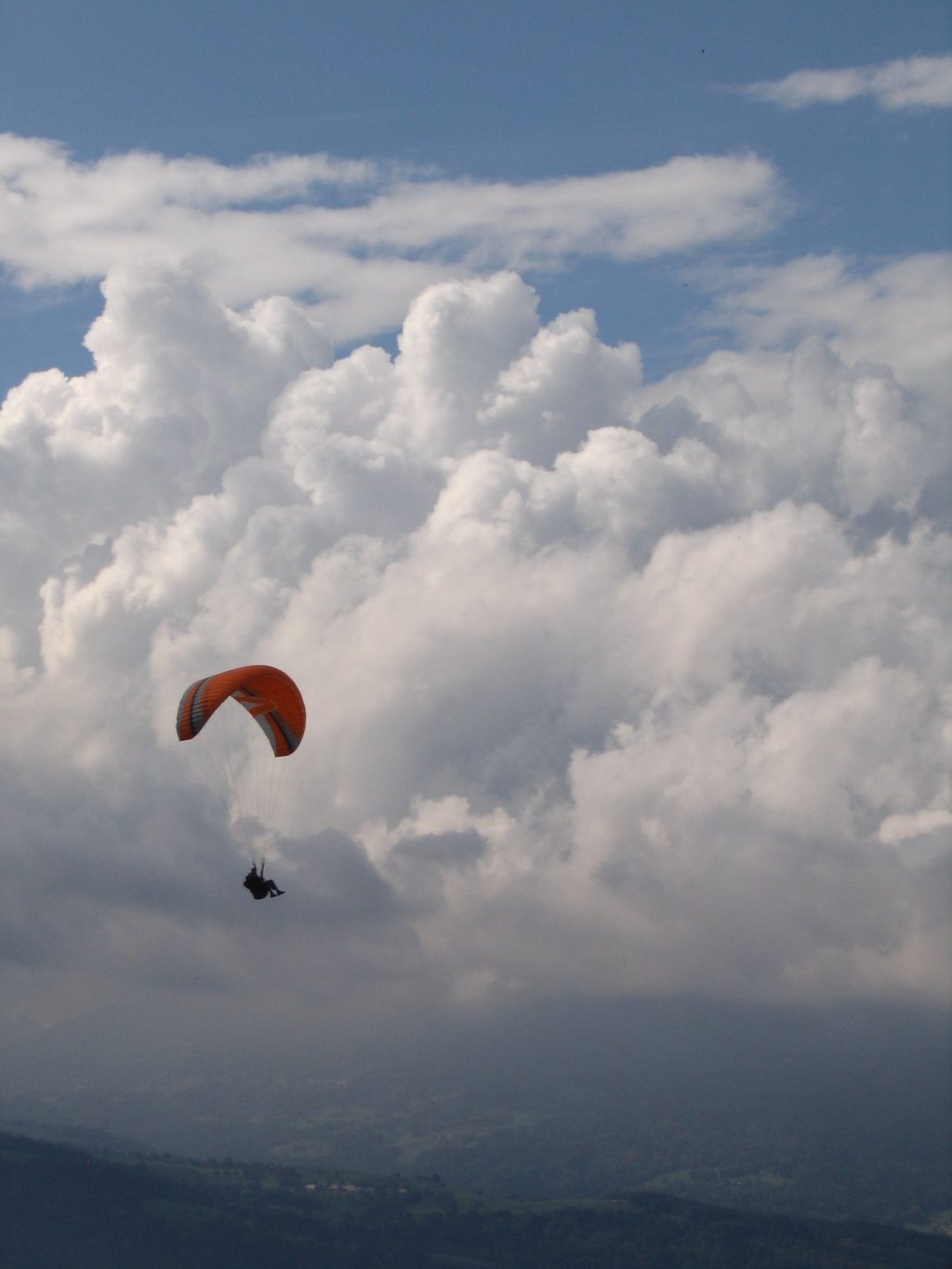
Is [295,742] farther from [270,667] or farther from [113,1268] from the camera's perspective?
[113,1268]

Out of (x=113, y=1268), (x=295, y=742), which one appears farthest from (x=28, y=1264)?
(x=295, y=742)

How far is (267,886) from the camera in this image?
221 feet

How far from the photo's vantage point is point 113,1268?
199625 mm

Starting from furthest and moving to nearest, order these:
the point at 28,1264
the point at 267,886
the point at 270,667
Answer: the point at 28,1264 < the point at 270,667 < the point at 267,886

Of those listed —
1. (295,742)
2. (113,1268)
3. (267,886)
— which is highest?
(295,742)

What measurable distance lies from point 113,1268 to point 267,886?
16499 cm

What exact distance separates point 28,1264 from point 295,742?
166 metres

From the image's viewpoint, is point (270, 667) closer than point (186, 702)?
No

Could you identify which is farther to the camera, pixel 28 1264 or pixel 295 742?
pixel 28 1264

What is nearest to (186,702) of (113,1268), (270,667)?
(270,667)

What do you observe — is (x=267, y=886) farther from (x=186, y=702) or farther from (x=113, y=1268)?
(x=113, y=1268)

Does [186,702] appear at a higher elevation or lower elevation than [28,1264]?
higher

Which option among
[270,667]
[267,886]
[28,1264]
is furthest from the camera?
[28,1264]

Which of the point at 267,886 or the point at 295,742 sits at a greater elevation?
the point at 295,742
